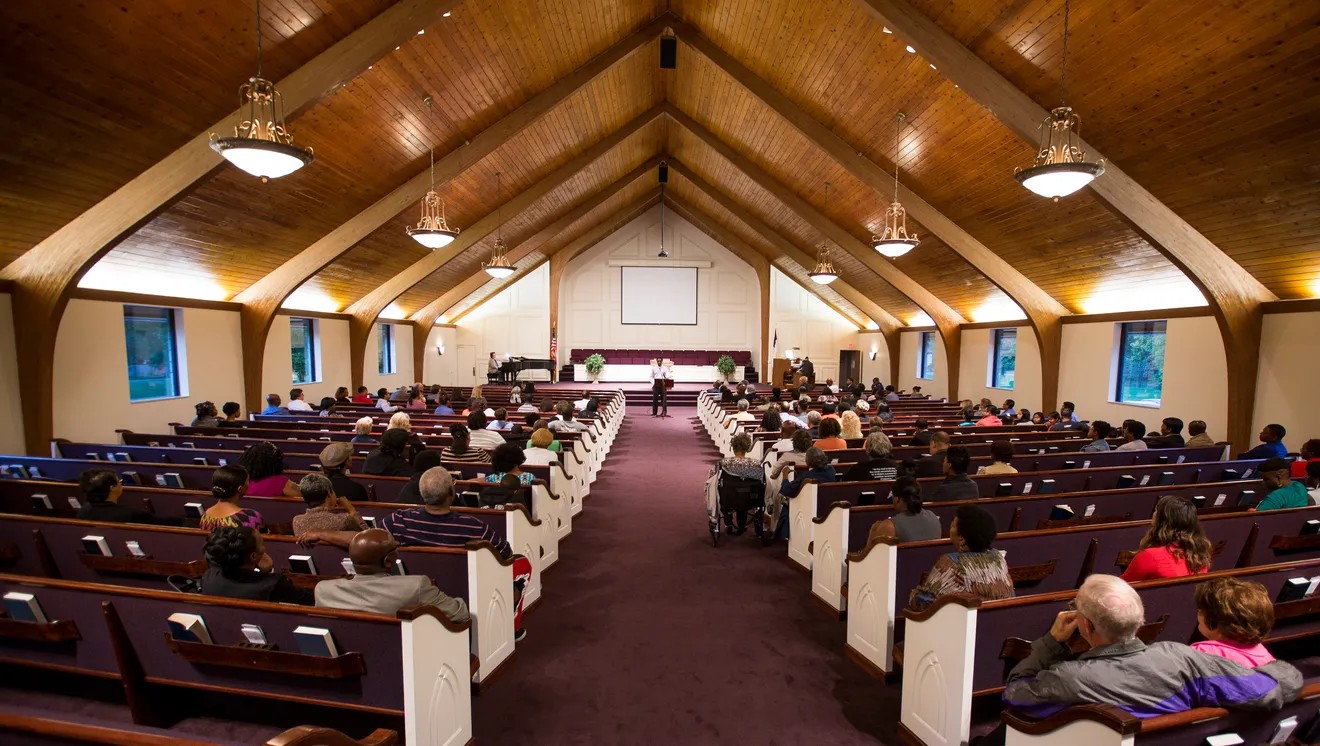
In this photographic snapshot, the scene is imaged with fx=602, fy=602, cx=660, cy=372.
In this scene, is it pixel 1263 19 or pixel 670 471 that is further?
pixel 670 471

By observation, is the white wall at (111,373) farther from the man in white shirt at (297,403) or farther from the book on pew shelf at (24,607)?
the book on pew shelf at (24,607)

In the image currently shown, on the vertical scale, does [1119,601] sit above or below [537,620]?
above

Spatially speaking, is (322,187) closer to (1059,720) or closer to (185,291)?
(185,291)

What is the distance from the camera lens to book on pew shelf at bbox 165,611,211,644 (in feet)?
7.36

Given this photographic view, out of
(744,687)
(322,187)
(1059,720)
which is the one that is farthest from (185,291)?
(1059,720)

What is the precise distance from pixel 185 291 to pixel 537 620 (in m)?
7.88

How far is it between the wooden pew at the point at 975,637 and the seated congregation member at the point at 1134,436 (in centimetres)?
411

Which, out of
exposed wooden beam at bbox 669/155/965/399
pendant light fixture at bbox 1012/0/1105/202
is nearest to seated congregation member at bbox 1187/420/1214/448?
pendant light fixture at bbox 1012/0/1105/202

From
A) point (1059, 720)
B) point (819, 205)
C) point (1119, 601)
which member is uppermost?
point (819, 205)

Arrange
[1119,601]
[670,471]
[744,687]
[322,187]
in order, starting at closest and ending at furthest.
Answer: [1119,601] → [744,687] → [322,187] → [670,471]

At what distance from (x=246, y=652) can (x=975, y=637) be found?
280 centimetres

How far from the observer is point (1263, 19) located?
164 inches

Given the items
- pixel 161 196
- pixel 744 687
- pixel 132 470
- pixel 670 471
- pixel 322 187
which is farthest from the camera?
pixel 670 471

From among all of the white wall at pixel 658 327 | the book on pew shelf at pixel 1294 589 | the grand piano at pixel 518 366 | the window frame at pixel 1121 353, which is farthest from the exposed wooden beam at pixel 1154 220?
the grand piano at pixel 518 366
